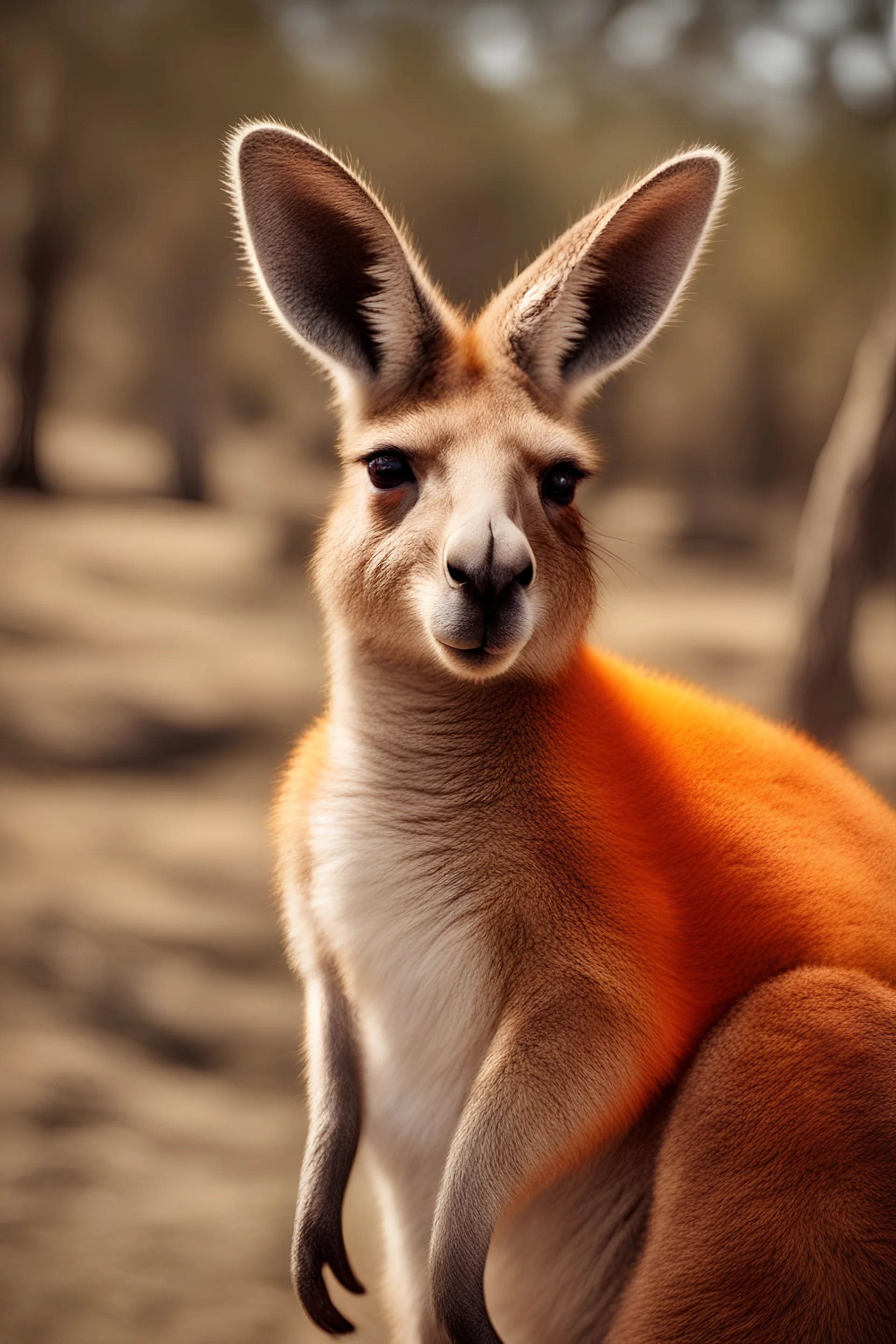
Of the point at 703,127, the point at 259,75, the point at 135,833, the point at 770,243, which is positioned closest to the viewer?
the point at 135,833

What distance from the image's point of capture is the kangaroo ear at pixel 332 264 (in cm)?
161

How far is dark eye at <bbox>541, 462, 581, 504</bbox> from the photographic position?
1634mm

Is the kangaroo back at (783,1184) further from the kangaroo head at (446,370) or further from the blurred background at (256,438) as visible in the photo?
the blurred background at (256,438)

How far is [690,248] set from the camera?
67.1 inches

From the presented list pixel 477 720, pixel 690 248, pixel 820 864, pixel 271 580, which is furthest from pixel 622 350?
pixel 271 580

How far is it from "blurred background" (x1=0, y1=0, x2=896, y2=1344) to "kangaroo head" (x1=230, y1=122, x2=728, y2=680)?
6.00ft

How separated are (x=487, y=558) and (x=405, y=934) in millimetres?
533

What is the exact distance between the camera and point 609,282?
5.67ft

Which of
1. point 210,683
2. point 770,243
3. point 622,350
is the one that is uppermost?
point 770,243

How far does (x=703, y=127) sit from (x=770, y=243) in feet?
2.40

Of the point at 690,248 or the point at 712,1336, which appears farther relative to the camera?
the point at 690,248

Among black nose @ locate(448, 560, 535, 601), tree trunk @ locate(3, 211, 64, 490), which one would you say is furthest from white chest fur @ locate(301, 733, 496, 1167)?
tree trunk @ locate(3, 211, 64, 490)

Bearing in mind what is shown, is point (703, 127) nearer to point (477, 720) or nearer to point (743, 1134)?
point (477, 720)

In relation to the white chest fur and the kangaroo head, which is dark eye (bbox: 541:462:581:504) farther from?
the white chest fur
